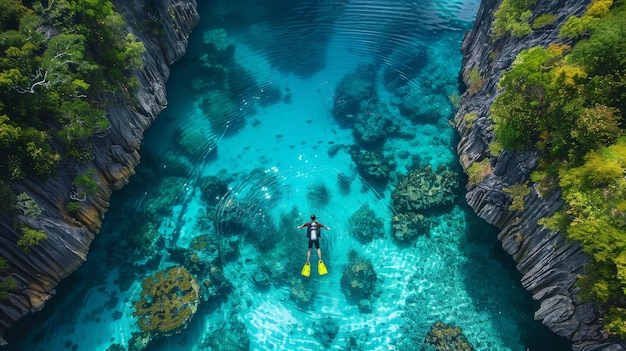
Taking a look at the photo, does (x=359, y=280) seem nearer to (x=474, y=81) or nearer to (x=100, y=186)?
(x=100, y=186)

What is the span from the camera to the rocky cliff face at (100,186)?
761 inches

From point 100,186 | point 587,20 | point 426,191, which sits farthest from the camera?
point 426,191

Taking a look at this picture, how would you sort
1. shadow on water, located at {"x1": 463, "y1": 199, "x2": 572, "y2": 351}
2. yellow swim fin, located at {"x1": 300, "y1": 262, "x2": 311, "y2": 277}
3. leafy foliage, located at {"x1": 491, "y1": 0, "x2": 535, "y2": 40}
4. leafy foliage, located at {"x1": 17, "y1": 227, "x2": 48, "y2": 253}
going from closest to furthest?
1. leafy foliage, located at {"x1": 17, "y1": 227, "x2": 48, "y2": 253}
2. shadow on water, located at {"x1": 463, "y1": 199, "x2": 572, "y2": 351}
3. yellow swim fin, located at {"x1": 300, "y1": 262, "x2": 311, "y2": 277}
4. leafy foliage, located at {"x1": 491, "y1": 0, "x2": 535, "y2": 40}

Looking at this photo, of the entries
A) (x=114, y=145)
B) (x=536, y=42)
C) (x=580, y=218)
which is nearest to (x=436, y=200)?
(x=580, y=218)

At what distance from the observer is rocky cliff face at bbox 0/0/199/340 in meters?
19.3

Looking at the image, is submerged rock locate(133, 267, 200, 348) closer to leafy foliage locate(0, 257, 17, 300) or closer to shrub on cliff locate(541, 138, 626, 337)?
leafy foliage locate(0, 257, 17, 300)

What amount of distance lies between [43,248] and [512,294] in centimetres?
2678

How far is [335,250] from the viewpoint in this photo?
79.4 ft

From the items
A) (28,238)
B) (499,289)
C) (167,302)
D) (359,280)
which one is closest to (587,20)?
(499,289)

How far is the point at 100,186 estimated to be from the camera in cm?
2373

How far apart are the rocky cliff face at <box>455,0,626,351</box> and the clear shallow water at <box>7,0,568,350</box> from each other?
7.13 feet

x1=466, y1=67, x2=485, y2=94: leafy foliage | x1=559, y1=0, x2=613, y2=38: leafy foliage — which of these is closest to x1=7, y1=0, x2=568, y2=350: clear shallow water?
x1=466, y1=67, x2=485, y2=94: leafy foliage

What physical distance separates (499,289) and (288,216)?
13921 mm

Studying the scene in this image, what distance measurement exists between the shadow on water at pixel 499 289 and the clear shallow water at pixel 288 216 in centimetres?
7
